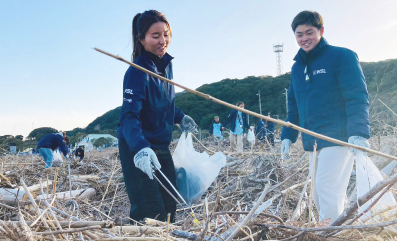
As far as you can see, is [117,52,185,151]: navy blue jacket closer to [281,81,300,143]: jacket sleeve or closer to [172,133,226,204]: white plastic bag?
[172,133,226,204]: white plastic bag

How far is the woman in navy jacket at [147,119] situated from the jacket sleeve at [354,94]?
1.30 meters

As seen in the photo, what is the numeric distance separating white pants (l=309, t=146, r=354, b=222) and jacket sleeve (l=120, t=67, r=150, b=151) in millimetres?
1247

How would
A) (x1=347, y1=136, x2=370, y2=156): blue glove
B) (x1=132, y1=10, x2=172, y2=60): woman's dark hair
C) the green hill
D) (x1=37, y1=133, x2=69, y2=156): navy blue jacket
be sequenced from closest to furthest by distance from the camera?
1. (x1=347, y1=136, x2=370, y2=156): blue glove
2. (x1=132, y1=10, x2=172, y2=60): woman's dark hair
3. (x1=37, y1=133, x2=69, y2=156): navy blue jacket
4. the green hill

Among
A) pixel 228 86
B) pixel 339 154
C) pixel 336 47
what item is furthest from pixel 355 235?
pixel 228 86

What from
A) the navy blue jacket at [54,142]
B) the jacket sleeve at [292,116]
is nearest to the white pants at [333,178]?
the jacket sleeve at [292,116]

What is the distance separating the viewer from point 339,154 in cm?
235

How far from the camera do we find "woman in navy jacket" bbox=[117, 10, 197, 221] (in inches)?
91.0

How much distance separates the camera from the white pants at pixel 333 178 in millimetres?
2354

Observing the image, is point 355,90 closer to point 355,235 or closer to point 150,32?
point 355,235

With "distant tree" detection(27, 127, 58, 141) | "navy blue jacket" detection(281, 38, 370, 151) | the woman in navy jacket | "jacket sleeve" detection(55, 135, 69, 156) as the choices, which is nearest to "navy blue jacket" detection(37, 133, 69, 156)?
"jacket sleeve" detection(55, 135, 69, 156)

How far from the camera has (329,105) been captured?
246cm

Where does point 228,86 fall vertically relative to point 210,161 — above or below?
above

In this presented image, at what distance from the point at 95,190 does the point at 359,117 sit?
11.6ft

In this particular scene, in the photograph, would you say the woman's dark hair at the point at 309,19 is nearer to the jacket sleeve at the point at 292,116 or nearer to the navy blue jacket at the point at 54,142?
the jacket sleeve at the point at 292,116
